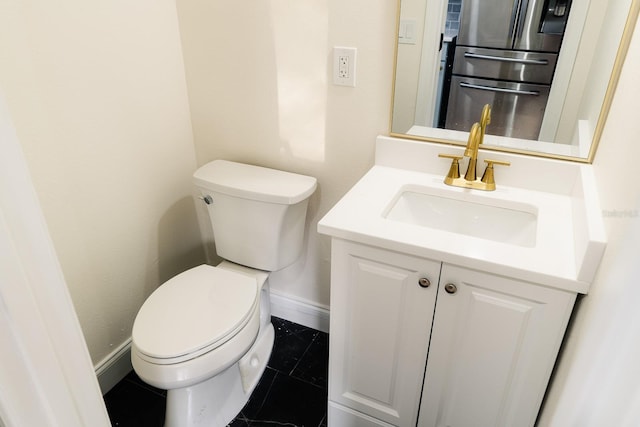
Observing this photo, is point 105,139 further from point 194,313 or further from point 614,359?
point 614,359

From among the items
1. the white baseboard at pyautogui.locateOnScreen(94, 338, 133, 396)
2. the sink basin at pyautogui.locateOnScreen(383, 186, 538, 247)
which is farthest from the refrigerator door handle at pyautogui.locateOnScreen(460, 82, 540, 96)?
the white baseboard at pyautogui.locateOnScreen(94, 338, 133, 396)

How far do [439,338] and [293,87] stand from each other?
95 centimetres

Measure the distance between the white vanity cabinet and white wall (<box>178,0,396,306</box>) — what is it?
0.52 meters

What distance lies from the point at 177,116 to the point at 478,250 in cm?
126

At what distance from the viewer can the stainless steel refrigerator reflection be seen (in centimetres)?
119

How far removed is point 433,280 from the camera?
1.07 meters

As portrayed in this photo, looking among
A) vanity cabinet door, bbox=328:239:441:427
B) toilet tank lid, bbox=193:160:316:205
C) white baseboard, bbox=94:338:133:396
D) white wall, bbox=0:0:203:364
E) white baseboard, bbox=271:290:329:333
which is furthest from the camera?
white baseboard, bbox=271:290:329:333

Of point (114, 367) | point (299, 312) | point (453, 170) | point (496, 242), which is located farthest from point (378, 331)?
point (114, 367)

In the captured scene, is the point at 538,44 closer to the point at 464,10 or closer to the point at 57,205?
the point at 464,10

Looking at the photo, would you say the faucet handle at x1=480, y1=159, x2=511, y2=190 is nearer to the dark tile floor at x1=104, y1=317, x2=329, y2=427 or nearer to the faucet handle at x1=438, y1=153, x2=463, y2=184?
the faucet handle at x1=438, y1=153, x2=463, y2=184

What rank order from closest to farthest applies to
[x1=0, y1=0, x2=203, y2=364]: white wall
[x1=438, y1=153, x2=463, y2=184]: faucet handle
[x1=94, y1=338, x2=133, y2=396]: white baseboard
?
[x1=0, y1=0, x2=203, y2=364]: white wall
[x1=438, y1=153, x2=463, y2=184]: faucet handle
[x1=94, y1=338, x2=133, y2=396]: white baseboard

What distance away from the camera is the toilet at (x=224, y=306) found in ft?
4.10

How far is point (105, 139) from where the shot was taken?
57.0 inches

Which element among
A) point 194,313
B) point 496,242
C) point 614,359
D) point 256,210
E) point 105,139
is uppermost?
point 614,359
